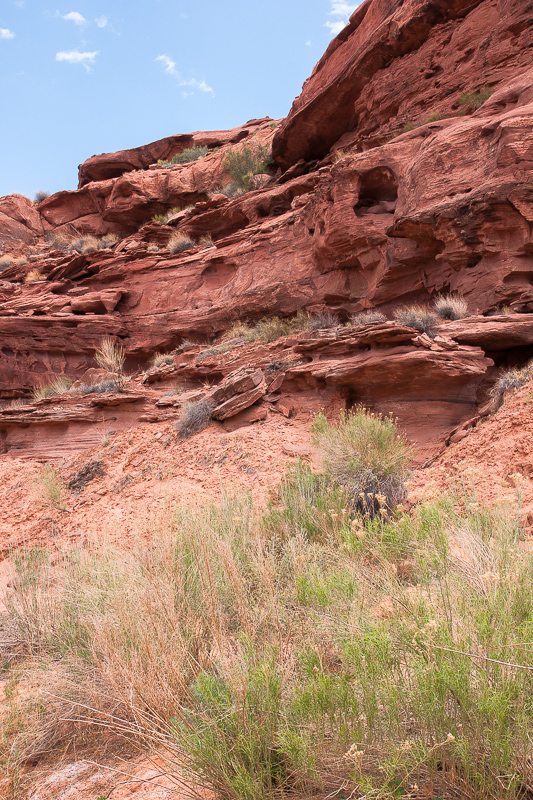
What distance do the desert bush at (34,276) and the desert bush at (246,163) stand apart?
1042 centimetres

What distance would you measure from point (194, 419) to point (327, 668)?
7.54m

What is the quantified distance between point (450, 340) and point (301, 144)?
13440 millimetres

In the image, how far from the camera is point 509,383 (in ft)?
20.7

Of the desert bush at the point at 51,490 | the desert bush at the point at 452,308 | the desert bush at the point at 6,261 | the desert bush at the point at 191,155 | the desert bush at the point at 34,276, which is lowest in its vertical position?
the desert bush at the point at 51,490

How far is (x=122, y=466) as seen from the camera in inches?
358

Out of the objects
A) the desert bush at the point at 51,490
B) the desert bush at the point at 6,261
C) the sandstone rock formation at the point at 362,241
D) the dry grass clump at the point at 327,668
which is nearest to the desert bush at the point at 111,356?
the sandstone rock formation at the point at 362,241

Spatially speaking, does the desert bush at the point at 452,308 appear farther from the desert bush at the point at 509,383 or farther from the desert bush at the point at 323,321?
the desert bush at the point at 323,321

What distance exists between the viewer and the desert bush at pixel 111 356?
14.4 meters

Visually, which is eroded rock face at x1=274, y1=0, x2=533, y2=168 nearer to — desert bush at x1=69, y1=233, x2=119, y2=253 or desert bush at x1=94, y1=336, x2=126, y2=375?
desert bush at x1=94, y1=336, x2=126, y2=375

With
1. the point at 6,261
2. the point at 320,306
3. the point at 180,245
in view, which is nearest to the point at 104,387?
the point at 320,306

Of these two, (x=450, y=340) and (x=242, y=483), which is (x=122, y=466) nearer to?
(x=242, y=483)

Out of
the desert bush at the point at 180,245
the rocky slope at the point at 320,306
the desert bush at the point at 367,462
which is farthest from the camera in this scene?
the desert bush at the point at 180,245

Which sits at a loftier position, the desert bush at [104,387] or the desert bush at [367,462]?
the desert bush at [104,387]

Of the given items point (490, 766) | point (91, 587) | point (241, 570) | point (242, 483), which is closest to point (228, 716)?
point (490, 766)
